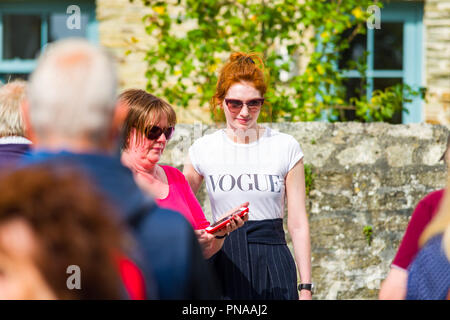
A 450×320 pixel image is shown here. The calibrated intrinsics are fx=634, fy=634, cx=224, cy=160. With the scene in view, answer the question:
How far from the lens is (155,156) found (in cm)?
274

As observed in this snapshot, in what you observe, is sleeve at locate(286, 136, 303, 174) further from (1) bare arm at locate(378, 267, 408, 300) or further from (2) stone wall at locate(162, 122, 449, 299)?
(1) bare arm at locate(378, 267, 408, 300)

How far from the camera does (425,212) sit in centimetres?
195

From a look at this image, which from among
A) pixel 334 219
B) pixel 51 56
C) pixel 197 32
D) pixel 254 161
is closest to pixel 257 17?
pixel 197 32

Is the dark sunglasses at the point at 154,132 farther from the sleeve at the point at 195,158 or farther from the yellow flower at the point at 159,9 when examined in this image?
the yellow flower at the point at 159,9

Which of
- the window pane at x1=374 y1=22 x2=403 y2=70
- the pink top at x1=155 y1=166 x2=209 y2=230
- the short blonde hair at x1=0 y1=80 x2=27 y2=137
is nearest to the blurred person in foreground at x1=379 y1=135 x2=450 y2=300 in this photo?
the pink top at x1=155 y1=166 x2=209 y2=230

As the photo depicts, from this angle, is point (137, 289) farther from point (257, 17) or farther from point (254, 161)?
point (257, 17)

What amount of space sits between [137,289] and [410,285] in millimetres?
950

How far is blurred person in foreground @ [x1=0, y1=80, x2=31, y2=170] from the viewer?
2355mm

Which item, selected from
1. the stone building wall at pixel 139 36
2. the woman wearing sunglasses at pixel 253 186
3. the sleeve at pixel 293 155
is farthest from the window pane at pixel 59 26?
the sleeve at pixel 293 155

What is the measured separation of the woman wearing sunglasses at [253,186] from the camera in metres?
2.85

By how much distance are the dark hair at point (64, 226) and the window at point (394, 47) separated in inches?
210

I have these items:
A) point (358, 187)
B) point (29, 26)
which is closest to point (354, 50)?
point (358, 187)

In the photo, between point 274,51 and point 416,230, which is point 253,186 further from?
point 274,51

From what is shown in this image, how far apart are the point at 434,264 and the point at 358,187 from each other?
226 centimetres
